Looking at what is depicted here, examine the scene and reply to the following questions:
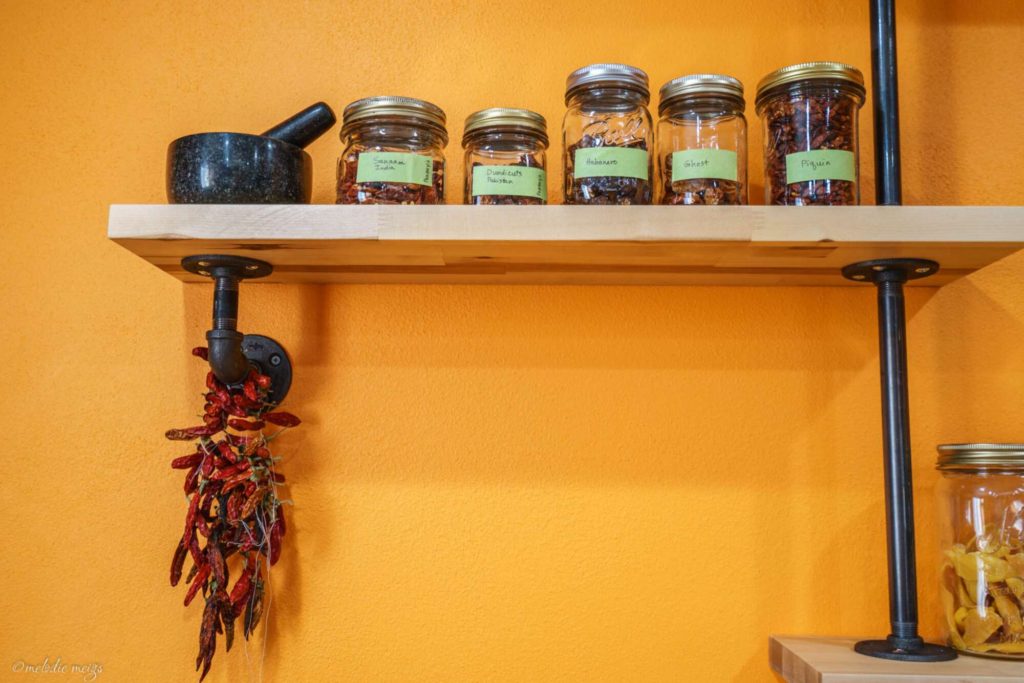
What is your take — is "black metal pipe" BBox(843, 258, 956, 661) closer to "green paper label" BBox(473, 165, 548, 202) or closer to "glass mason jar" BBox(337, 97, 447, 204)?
"green paper label" BBox(473, 165, 548, 202)

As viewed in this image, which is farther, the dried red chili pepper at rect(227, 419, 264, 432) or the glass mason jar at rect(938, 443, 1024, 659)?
the dried red chili pepper at rect(227, 419, 264, 432)

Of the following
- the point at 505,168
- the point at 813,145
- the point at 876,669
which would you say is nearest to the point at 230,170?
the point at 505,168

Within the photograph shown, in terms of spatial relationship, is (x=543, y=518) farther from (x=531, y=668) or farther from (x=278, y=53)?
(x=278, y=53)

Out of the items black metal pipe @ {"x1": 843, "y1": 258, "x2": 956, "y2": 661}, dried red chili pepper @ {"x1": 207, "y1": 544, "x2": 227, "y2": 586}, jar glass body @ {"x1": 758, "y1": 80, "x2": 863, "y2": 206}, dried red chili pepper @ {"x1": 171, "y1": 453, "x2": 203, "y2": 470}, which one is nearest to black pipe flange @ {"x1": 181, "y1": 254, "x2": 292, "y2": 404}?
dried red chili pepper @ {"x1": 171, "y1": 453, "x2": 203, "y2": 470}

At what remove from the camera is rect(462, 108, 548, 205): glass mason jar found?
917 millimetres

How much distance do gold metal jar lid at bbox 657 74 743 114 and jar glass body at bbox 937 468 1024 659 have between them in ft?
1.80

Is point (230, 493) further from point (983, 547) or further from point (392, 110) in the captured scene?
point (983, 547)

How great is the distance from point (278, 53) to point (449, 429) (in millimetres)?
609

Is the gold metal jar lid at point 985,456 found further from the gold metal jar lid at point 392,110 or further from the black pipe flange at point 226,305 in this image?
the black pipe flange at point 226,305

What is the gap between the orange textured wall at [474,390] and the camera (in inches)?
42.8

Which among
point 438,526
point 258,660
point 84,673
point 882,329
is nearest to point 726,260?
point 882,329

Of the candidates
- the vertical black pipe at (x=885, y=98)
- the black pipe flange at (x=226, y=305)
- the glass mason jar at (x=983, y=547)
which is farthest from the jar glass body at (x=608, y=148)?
the glass mason jar at (x=983, y=547)

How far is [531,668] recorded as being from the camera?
1.08 meters

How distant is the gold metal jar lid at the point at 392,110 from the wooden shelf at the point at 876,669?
2.55ft
